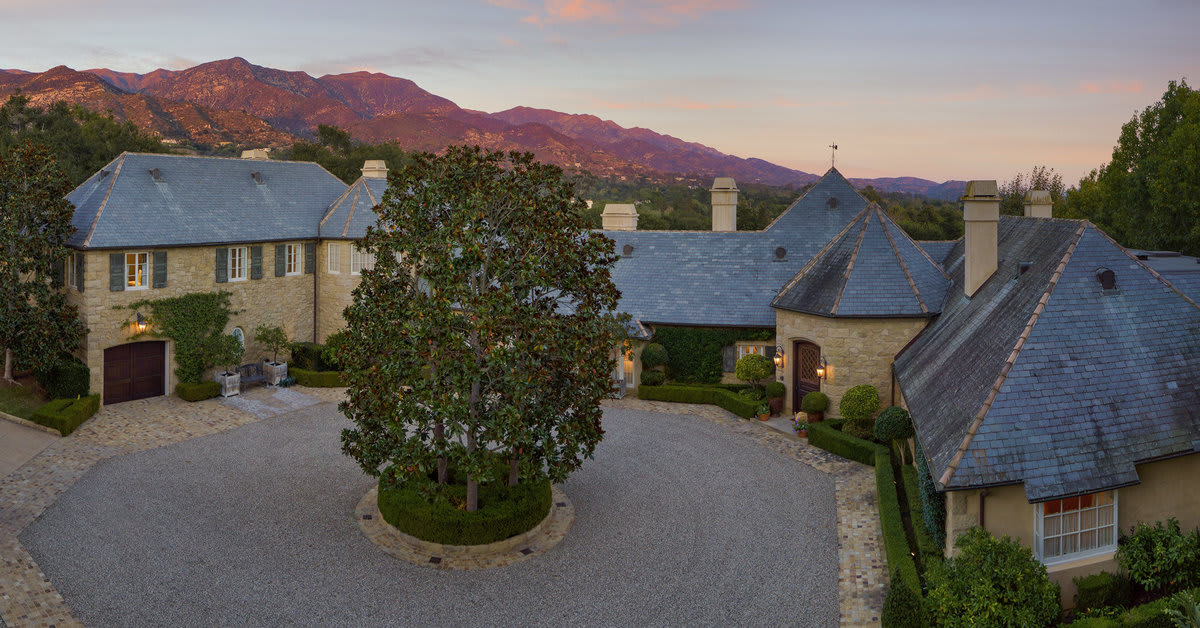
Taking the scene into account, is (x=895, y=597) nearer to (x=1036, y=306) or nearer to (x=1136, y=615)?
(x=1136, y=615)

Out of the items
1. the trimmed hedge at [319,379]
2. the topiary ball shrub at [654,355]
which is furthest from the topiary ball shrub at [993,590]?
the trimmed hedge at [319,379]

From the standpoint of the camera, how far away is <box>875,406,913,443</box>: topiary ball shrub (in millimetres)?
17953

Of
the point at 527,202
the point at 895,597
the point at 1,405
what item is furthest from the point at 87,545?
the point at 895,597

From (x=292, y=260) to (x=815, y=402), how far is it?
20.3m

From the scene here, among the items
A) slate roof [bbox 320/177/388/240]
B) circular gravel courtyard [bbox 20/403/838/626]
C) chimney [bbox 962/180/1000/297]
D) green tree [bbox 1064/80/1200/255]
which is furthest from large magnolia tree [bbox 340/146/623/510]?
green tree [bbox 1064/80/1200/255]

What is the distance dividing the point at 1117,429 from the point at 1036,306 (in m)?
2.68

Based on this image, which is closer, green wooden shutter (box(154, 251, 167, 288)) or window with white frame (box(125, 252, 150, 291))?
window with white frame (box(125, 252, 150, 291))

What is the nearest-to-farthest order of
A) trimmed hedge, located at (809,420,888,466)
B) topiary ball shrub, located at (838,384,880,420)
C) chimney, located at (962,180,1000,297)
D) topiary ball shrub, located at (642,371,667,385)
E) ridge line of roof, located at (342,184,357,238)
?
chimney, located at (962,180,1000,297) < trimmed hedge, located at (809,420,888,466) < topiary ball shrub, located at (838,384,880,420) < topiary ball shrub, located at (642,371,667,385) < ridge line of roof, located at (342,184,357,238)

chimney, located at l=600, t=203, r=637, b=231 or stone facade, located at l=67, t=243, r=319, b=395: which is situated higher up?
chimney, located at l=600, t=203, r=637, b=231

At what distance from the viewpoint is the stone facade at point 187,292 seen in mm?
23906

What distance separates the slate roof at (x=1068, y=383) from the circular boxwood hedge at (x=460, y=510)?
7.46 m

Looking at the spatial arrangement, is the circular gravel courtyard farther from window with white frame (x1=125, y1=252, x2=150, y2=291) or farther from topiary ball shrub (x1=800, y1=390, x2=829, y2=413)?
window with white frame (x1=125, y1=252, x2=150, y2=291)

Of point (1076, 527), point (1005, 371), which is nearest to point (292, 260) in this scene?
point (1005, 371)

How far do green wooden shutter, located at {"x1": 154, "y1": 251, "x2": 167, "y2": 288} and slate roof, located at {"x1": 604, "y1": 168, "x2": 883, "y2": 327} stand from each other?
50.2ft
